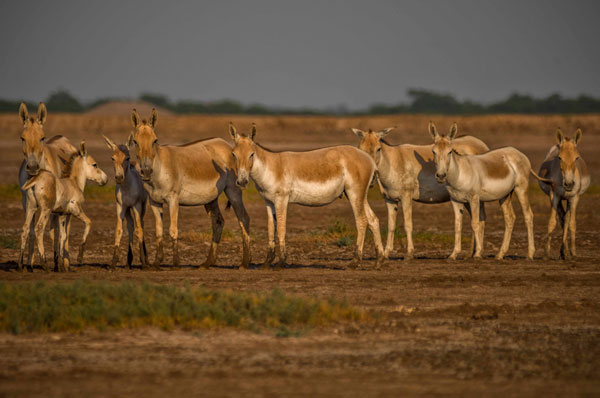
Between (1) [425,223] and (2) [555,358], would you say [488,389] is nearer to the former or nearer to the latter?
(2) [555,358]

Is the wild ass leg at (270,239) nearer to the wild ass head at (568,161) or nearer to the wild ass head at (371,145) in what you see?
the wild ass head at (371,145)

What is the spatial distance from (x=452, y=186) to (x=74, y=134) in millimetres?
47826

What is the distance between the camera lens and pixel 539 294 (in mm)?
14094

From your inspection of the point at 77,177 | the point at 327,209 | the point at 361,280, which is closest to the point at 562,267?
the point at 361,280

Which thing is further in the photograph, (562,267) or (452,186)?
(452,186)

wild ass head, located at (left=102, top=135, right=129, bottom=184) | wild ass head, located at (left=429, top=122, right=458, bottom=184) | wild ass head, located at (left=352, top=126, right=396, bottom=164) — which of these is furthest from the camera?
wild ass head, located at (left=352, top=126, right=396, bottom=164)

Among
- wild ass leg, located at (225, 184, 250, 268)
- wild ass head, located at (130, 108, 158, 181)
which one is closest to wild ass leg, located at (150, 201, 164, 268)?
wild ass head, located at (130, 108, 158, 181)

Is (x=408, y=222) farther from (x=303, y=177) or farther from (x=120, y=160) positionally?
(x=120, y=160)

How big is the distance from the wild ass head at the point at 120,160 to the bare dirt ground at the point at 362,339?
1851 mm

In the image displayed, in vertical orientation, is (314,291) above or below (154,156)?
below

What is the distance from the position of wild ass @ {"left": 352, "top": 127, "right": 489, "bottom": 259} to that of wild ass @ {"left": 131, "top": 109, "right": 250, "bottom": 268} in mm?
3158

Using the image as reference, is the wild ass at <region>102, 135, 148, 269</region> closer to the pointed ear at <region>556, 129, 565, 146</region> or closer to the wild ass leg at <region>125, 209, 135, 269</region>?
the wild ass leg at <region>125, 209, 135, 269</region>

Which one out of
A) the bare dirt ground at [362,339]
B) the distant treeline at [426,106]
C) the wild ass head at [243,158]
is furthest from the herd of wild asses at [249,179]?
the distant treeline at [426,106]

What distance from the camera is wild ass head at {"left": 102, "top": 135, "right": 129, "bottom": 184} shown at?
16062 mm
